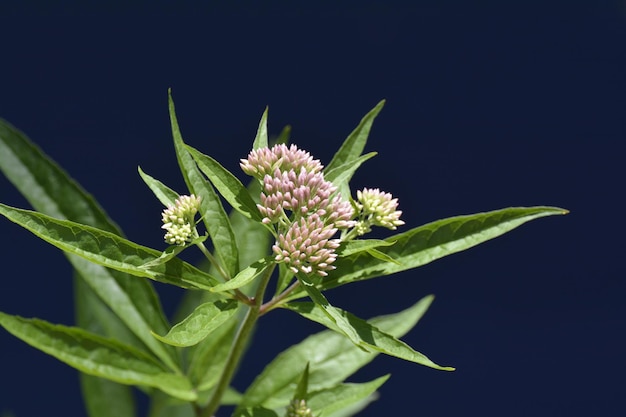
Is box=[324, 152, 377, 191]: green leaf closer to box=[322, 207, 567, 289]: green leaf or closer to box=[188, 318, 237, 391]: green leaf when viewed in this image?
box=[322, 207, 567, 289]: green leaf

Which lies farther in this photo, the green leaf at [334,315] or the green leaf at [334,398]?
the green leaf at [334,398]

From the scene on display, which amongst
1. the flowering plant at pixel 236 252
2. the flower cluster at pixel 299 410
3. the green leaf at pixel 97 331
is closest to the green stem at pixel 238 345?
the flowering plant at pixel 236 252

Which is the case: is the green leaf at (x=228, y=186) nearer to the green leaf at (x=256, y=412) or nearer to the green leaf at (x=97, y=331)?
the green leaf at (x=256, y=412)

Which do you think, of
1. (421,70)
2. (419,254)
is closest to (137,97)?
(421,70)

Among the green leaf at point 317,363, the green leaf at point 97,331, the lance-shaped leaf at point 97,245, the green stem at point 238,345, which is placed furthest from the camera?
the green leaf at point 97,331

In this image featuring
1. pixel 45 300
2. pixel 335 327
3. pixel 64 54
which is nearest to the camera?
pixel 335 327

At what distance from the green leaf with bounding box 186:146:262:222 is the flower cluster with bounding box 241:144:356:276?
0.02 m

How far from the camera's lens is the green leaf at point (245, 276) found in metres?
0.86

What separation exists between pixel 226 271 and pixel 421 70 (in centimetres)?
183

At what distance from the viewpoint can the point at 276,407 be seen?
1.23m

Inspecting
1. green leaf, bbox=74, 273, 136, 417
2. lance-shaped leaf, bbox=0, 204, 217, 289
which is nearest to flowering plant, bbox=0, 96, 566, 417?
lance-shaped leaf, bbox=0, 204, 217, 289

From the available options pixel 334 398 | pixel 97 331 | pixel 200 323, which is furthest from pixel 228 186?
pixel 97 331

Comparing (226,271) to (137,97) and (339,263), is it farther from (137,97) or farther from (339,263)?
(137,97)

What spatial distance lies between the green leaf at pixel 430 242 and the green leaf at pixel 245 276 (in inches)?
4.6
